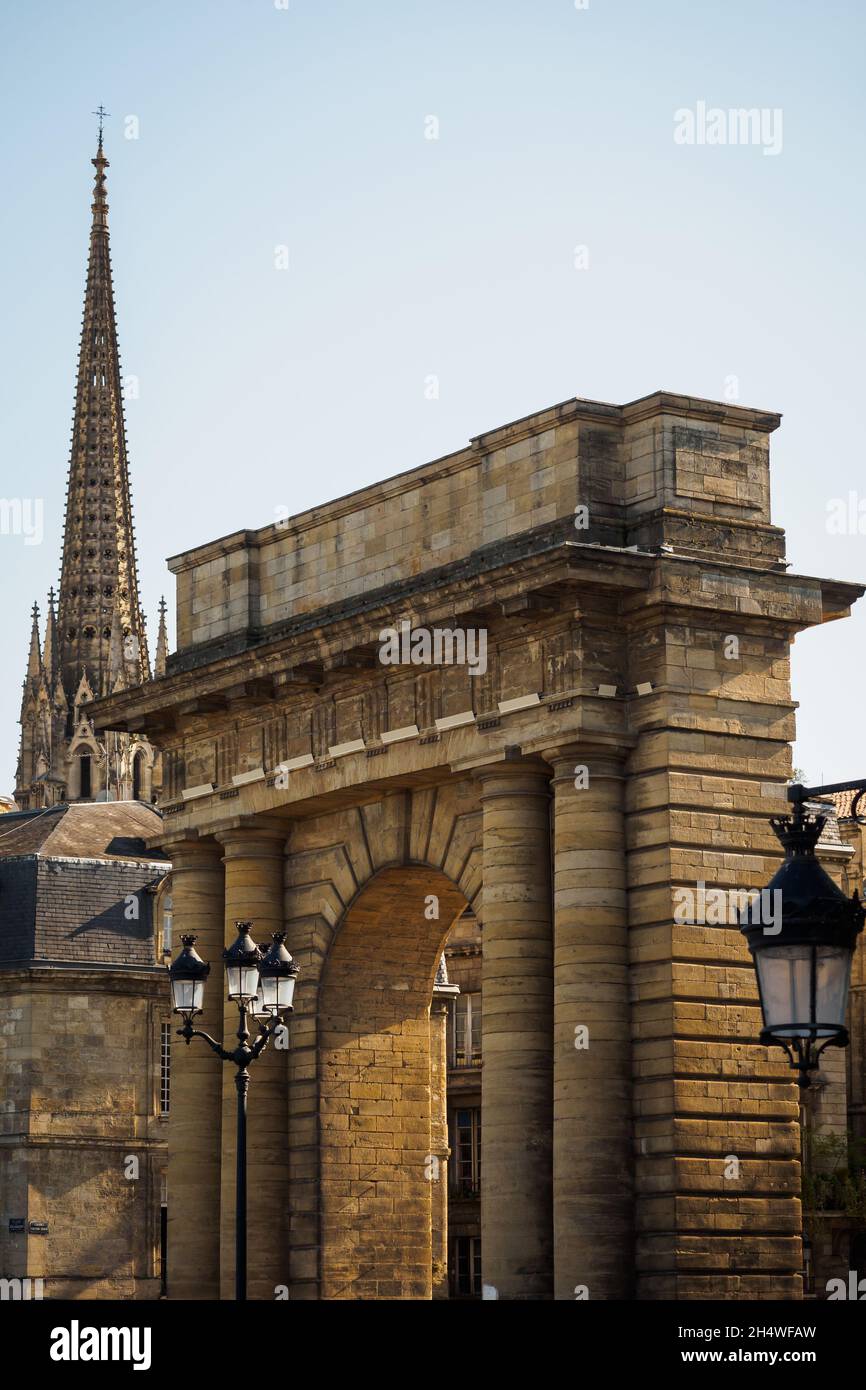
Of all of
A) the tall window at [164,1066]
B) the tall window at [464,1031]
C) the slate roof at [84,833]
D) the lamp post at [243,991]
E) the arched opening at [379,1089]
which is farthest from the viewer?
the tall window at [464,1031]

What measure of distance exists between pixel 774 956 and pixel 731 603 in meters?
17.4

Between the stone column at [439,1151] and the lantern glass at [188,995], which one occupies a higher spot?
the lantern glass at [188,995]

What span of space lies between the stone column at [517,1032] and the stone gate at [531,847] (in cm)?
4

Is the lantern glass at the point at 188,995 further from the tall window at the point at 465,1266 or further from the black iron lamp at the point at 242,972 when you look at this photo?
the tall window at the point at 465,1266

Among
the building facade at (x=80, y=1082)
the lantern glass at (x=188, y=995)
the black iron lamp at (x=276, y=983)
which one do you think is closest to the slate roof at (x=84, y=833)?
the building facade at (x=80, y=1082)

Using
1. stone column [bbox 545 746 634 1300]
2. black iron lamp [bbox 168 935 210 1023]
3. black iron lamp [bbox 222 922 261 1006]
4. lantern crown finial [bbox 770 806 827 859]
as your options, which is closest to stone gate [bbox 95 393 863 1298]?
stone column [bbox 545 746 634 1300]

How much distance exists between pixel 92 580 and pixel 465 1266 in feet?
212

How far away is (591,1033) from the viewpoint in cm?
2969

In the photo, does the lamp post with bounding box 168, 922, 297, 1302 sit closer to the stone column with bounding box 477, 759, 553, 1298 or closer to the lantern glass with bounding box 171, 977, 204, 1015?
the lantern glass with bounding box 171, 977, 204, 1015

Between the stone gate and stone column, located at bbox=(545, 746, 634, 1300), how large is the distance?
0.04m

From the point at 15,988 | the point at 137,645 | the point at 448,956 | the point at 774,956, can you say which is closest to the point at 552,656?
the point at 774,956

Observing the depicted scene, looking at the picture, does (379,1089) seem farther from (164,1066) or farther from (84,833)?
(84,833)

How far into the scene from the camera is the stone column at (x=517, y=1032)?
3031 centimetres

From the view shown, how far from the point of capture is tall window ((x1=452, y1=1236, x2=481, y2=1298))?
205 feet
